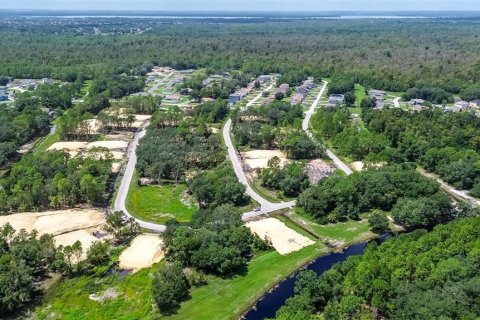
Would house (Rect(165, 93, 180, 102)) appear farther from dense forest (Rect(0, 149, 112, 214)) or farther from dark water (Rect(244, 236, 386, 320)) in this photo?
dark water (Rect(244, 236, 386, 320))

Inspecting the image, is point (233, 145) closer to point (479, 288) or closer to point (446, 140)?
point (446, 140)

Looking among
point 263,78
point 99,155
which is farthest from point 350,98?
point 99,155

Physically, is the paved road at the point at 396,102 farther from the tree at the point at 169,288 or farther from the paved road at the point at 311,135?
the tree at the point at 169,288

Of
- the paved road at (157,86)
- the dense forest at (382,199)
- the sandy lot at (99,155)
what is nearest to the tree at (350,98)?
the paved road at (157,86)

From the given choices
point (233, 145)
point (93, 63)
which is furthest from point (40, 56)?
point (233, 145)

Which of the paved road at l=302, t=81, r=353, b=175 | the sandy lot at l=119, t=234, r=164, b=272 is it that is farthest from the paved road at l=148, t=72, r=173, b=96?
the sandy lot at l=119, t=234, r=164, b=272

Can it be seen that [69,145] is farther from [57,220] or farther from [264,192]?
[264,192]
